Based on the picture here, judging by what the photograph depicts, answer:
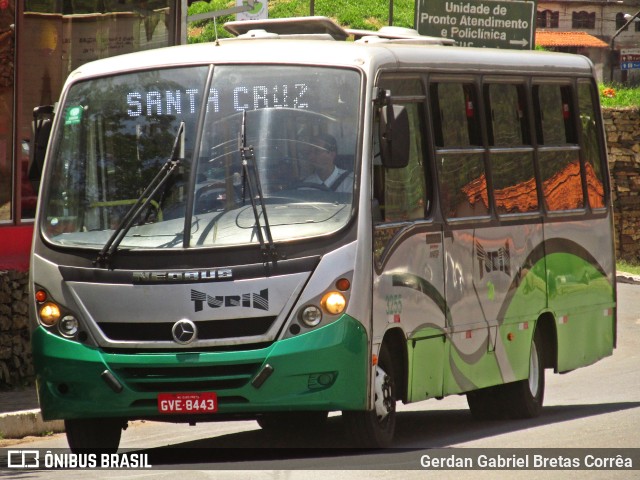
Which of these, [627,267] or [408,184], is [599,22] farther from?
[408,184]

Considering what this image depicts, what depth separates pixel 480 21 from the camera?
81.8ft

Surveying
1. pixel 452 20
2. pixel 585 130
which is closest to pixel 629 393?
pixel 585 130

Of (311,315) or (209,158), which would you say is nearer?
(311,315)

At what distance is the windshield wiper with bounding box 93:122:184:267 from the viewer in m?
9.84

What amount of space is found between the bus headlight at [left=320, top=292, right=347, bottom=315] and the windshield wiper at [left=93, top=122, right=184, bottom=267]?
1.28 m

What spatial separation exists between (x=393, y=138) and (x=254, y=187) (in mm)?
940

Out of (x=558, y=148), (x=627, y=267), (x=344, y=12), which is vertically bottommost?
(x=627, y=267)

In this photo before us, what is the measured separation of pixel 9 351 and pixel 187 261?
497 cm

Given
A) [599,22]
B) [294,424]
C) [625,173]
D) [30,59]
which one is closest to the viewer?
[294,424]

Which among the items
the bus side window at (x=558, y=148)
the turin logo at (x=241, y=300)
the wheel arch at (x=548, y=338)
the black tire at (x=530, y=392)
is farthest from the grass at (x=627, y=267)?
the turin logo at (x=241, y=300)

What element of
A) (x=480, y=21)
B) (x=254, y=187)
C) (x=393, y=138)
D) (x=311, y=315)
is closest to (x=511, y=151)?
(x=393, y=138)

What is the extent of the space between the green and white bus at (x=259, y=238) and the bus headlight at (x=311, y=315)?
12mm

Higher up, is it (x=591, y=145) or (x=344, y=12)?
(x=591, y=145)

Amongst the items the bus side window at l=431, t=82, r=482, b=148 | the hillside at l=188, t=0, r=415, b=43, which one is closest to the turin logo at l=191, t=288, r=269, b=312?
the bus side window at l=431, t=82, r=482, b=148
